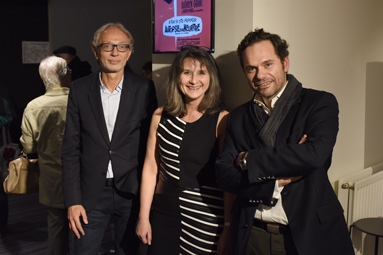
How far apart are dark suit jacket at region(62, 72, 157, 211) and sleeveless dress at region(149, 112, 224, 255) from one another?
0.90 feet

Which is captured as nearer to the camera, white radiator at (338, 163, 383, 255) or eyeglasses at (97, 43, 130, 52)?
eyeglasses at (97, 43, 130, 52)

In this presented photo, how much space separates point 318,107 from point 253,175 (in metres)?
0.41

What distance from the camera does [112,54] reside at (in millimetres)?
2529

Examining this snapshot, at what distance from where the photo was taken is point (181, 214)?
90.2 inches

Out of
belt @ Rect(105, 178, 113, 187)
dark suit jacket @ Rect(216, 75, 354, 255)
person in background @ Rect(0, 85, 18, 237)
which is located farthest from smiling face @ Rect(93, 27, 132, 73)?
person in background @ Rect(0, 85, 18, 237)

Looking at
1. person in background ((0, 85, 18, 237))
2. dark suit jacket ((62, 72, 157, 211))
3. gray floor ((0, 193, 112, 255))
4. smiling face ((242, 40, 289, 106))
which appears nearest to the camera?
smiling face ((242, 40, 289, 106))

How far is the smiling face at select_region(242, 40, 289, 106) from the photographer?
1936mm

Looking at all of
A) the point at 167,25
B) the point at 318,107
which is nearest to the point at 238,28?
the point at 167,25

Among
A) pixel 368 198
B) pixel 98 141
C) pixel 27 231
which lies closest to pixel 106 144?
pixel 98 141

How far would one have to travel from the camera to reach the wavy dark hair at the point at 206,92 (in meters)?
2.27

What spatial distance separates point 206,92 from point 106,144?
2.28ft

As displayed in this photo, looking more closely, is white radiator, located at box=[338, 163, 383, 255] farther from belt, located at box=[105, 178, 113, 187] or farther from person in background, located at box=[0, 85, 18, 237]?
person in background, located at box=[0, 85, 18, 237]

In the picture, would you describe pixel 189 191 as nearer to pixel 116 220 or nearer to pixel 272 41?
pixel 116 220

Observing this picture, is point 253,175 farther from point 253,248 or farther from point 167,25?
point 167,25
